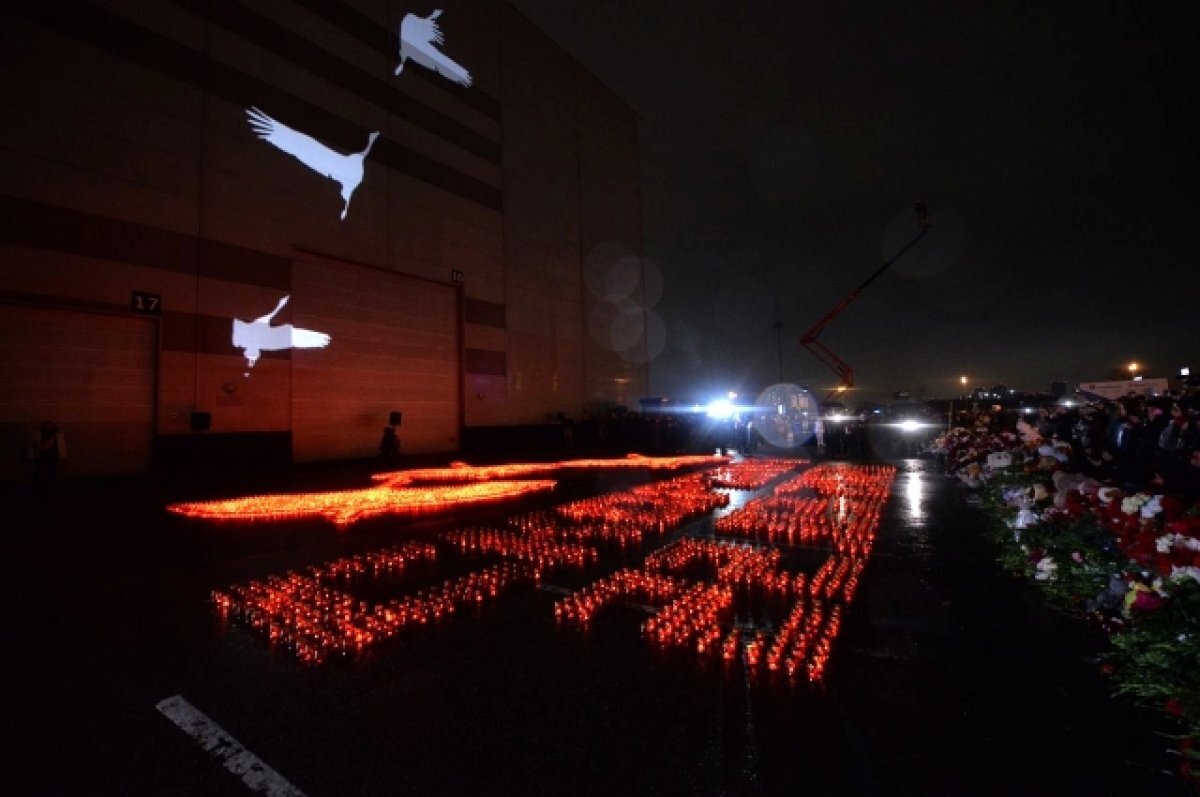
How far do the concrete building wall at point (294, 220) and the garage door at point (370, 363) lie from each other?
82mm

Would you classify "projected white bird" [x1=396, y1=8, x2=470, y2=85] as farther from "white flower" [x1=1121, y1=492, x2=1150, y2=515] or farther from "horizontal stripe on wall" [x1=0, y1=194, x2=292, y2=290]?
"white flower" [x1=1121, y1=492, x2=1150, y2=515]

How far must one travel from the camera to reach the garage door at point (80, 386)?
13.5 meters

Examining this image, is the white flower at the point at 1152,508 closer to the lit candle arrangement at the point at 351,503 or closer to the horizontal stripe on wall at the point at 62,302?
the lit candle arrangement at the point at 351,503

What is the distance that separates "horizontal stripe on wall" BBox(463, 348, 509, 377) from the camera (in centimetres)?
2495

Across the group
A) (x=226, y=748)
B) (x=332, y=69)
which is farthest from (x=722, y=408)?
(x=226, y=748)

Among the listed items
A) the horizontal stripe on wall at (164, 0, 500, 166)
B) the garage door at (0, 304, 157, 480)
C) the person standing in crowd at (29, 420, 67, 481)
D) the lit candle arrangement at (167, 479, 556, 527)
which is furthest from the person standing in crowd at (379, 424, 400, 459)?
the horizontal stripe on wall at (164, 0, 500, 166)

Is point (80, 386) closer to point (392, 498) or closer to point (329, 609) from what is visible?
point (392, 498)

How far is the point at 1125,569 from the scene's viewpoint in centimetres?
445

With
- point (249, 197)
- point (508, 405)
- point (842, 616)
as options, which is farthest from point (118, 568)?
point (508, 405)

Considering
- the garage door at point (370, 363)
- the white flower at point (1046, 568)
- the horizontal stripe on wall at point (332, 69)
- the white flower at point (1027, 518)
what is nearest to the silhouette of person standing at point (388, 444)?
the garage door at point (370, 363)

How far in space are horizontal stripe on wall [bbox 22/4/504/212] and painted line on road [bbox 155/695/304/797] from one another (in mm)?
19253

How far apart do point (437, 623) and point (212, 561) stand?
4208mm

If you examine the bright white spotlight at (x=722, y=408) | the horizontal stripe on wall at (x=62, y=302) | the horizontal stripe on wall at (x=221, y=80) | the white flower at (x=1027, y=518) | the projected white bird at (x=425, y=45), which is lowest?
the white flower at (x=1027, y=518)

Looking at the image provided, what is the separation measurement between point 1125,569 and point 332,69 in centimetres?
2521
